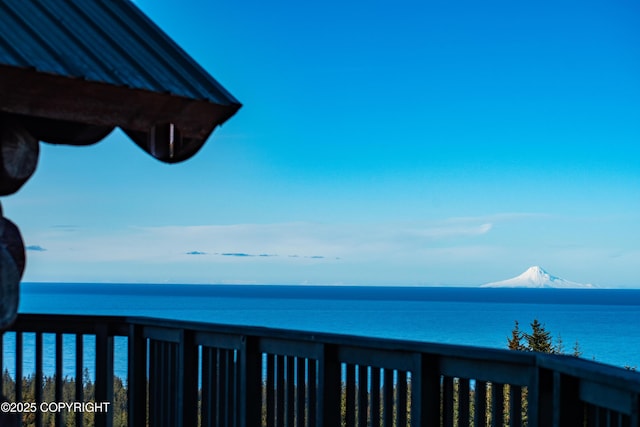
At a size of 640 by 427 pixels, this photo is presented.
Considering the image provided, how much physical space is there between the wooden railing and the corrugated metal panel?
1519 mm

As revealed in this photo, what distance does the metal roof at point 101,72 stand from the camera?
10.8 feet

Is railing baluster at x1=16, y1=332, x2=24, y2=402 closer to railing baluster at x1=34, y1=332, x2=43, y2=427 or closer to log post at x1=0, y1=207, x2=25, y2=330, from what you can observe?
railing baluster at x1=34, y1=332, x2=43, y2=427

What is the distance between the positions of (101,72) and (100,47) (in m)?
0.27

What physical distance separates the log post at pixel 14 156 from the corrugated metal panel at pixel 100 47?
1.06 ft

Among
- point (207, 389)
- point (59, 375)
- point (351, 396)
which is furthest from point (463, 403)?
point (59, 375)

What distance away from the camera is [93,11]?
394cm

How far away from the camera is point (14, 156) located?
3.39m

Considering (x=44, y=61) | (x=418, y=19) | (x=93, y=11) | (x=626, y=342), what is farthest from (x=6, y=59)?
(x=626, y=342)

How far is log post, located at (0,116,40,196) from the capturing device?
11.0ft

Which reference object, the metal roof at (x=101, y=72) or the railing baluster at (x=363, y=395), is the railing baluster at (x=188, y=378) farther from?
the metal roof at (x=101, y=72)

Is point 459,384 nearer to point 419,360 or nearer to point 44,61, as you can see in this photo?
point 419,360

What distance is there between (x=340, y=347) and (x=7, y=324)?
178 centimetres

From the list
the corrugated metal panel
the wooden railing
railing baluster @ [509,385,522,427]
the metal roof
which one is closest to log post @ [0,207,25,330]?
the metal roof

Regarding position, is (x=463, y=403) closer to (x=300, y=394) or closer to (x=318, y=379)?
(x=318, y=379)
